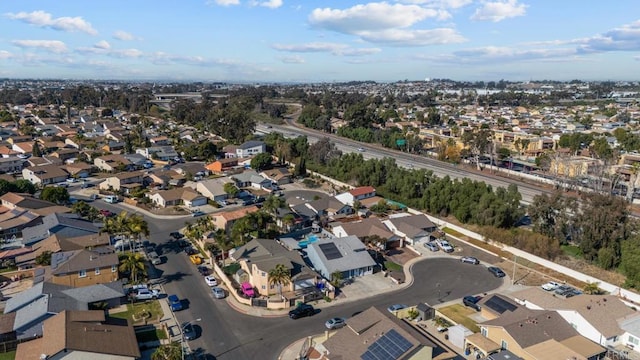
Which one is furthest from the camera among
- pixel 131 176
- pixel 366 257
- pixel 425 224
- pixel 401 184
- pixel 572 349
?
pixel 131 176

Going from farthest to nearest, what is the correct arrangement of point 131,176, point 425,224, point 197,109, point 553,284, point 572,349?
1. point 197,109
2. point 131,176
3. point 425,224
4. point 553,284
5. point 572,349

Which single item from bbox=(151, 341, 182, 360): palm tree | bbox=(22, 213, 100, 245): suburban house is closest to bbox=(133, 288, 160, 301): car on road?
bbox=(151, 341, 182, 360): palm tree

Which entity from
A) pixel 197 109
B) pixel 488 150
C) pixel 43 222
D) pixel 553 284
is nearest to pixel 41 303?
pixel 43 222

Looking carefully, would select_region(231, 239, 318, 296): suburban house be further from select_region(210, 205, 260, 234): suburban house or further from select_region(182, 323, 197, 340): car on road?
select_region(210, 205, 260, 234): suburban house

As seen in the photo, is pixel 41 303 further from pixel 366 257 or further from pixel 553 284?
pixel 553 284

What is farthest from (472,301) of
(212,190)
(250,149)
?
(250,149)

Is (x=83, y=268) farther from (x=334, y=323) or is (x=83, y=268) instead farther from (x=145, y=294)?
(x=334, y=323)

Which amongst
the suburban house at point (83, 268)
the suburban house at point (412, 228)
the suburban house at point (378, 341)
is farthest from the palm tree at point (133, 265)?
the suburban house at point (412, 228)
